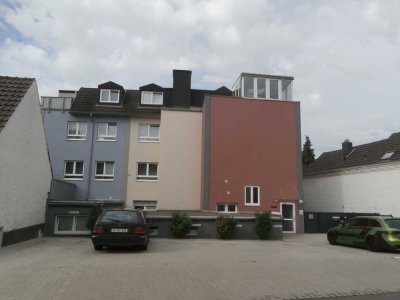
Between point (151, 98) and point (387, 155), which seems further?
point (151, 98)

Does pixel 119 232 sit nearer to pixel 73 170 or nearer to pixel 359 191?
pixel 73 170

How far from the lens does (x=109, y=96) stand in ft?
97.9

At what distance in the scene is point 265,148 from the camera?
84.5 feet

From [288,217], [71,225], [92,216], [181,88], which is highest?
[181,88]

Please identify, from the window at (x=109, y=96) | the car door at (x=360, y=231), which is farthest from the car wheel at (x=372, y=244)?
the window at (x=109, y=96)

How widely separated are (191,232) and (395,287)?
12.1 m

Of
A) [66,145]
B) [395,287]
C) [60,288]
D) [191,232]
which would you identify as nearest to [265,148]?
[191,232]

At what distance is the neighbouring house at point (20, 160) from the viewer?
13.7 m

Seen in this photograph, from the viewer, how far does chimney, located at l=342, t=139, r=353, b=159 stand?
3534 centimetres

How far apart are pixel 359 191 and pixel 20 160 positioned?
24.2 m

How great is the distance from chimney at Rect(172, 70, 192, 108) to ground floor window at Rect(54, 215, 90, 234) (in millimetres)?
11724

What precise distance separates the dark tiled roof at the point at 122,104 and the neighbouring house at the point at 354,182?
38.0ft

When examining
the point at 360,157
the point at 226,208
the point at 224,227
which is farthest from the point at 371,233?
the point at 360,157

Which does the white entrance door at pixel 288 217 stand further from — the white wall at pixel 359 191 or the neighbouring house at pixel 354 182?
the white wall at pixel 359 191
